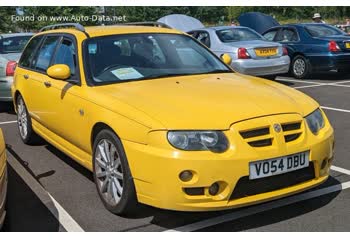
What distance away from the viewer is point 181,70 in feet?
15.1

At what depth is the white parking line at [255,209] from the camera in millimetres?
3578

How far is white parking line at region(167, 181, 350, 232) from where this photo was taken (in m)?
3.58

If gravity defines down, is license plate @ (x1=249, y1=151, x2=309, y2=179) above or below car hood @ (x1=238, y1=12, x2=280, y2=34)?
above

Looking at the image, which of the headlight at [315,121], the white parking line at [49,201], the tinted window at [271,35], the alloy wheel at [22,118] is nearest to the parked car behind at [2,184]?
the white parking line at [49,201]

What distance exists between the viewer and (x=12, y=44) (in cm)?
948

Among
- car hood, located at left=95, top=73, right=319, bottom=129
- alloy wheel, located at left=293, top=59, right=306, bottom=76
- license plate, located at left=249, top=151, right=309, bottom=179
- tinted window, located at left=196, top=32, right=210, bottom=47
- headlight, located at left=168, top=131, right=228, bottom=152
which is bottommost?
alloy wheel, located at left=293, top=59, right=306, bottom=76

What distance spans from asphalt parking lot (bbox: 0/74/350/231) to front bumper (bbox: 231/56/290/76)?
5.41 meters

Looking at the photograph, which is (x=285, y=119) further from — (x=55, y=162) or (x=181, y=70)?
(x=55, y=162)

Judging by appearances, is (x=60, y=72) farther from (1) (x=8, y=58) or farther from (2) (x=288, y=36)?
(2) (x=288, y=36)

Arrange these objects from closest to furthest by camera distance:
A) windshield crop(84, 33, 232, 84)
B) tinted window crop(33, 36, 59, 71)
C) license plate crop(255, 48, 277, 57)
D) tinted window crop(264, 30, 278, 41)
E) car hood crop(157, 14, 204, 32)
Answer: windshield crop(84, 33, 232, 84) → tinted window crop(33, 36, 59, 71) → license plate crop(255, 48, 277, 57) → tinted window crop(264, 30, 278, 41) → car hood crop(157, 14, 204, 32)

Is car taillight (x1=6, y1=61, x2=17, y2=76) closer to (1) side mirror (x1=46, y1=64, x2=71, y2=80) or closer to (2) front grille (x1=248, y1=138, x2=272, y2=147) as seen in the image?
(1) side mirror (x1=46, y1=64, x2=71, y2=80)

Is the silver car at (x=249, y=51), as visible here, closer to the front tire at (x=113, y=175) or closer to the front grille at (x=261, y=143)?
the front tire at (x=113, y=175)

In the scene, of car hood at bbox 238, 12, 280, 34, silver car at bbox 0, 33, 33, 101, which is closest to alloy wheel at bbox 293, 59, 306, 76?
silver car at bbox 0, 33, 33, 101

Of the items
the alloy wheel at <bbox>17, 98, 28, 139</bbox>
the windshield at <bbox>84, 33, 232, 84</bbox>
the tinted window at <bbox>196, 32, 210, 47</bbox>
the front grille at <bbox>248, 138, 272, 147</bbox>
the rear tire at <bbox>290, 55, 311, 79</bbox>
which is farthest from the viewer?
the rear tire at <bbox>290, 55, 311, 79</bbox>
